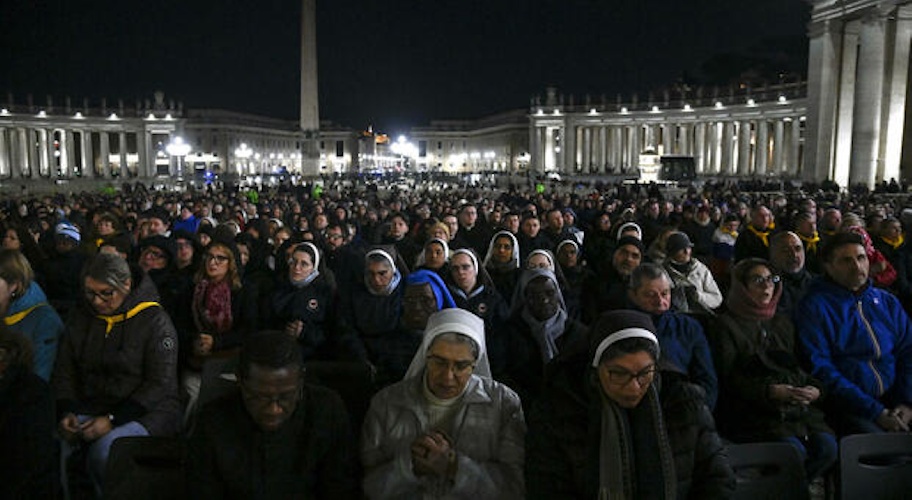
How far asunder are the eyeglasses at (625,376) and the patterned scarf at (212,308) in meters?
4.26

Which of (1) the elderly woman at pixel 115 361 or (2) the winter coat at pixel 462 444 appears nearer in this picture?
(2) the winter coat at pixel 462 444

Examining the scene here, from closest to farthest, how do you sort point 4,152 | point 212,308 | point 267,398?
point 267,398 < point 212,308 < point 4,152

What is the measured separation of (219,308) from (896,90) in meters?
36.9

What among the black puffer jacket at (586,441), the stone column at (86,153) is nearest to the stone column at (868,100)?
the black puffer jacket at (586,441)

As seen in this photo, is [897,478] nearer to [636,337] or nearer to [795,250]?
[636,337]

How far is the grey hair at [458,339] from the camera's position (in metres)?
4.01

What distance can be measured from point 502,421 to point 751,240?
8161 mm

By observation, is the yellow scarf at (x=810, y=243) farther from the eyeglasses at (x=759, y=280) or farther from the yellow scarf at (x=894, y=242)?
the eyeglasses at (x=759, y=280)

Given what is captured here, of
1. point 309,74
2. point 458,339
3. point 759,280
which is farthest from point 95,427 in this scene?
point 309,74

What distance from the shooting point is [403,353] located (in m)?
6.31

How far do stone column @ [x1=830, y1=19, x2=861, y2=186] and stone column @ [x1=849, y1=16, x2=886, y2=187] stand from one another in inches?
114

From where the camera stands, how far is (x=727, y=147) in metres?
76.1

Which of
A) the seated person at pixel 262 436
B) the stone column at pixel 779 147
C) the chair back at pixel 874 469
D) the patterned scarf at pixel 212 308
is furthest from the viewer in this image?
the stone column at pixel 779 147

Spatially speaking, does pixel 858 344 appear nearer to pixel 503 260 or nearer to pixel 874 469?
pixel 874 469
